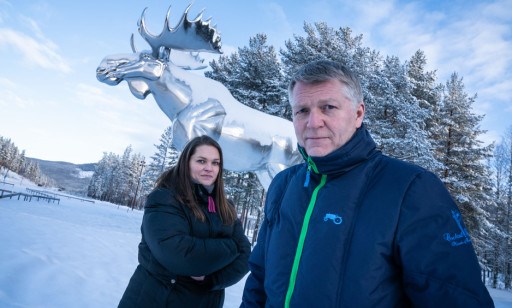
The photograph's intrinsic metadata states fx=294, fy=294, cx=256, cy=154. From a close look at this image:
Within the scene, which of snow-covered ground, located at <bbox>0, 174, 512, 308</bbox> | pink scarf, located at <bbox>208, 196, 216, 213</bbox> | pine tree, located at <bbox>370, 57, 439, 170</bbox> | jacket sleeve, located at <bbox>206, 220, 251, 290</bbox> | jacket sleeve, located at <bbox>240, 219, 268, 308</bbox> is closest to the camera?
jacket sleeve, located at <bbox>240, 219, 268, 308</bbox>

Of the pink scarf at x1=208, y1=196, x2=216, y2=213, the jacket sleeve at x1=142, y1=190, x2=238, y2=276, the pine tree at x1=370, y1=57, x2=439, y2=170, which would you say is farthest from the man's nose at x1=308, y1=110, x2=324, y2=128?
the pine tree at x1=370, y1=57, x2=439, y2=170

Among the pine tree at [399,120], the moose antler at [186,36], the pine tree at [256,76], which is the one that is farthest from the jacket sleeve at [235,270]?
the pine tree at [256,76]

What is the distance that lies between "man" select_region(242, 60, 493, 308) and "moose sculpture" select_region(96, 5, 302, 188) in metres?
3.34

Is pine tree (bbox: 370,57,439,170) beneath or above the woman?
above

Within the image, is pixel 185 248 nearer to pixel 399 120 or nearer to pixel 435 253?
pixel 435 253

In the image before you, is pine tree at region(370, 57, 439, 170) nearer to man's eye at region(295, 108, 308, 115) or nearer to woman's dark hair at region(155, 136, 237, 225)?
woman's dark hair at region(155, 136, 237, 225)

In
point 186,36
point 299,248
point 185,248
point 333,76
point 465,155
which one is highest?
point 465,155

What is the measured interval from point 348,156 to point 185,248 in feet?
3.67

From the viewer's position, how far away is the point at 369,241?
105 cm

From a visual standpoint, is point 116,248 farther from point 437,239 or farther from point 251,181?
point 251,181

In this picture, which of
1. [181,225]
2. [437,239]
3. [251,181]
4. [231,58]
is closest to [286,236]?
[437,239]

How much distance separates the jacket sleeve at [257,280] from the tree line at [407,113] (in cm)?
1288

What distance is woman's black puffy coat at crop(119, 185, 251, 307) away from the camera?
5.83 feet

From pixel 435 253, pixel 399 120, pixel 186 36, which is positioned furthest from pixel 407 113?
pixel 435 253
